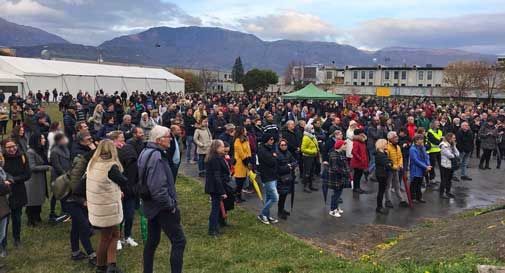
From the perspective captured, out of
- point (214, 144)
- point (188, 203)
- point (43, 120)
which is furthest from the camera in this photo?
point (43, 120)

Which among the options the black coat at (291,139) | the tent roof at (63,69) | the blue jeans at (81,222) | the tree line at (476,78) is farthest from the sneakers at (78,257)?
the tree line at (476,78)

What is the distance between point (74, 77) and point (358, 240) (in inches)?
1376

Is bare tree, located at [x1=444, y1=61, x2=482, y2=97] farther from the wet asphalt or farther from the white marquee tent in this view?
the wet asphalt

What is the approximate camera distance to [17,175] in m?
6.45

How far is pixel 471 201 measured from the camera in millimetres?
10789

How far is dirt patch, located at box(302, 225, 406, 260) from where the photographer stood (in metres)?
7.12

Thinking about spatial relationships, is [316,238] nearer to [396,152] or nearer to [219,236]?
[219,236]

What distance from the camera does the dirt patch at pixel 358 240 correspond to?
712 cm

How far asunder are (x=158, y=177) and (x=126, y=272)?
1702mm

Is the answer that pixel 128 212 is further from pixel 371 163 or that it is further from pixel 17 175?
pixel 371 163

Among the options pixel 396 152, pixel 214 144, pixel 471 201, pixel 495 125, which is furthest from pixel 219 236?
pixel 495 125

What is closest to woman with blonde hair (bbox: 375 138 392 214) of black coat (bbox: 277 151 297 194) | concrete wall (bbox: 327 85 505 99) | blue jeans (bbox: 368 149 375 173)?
black coat (bbox: 277 151 297 194)

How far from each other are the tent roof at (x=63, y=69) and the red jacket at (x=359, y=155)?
99.8 feet

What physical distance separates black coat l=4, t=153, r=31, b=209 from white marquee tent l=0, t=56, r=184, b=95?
91.1 ft
